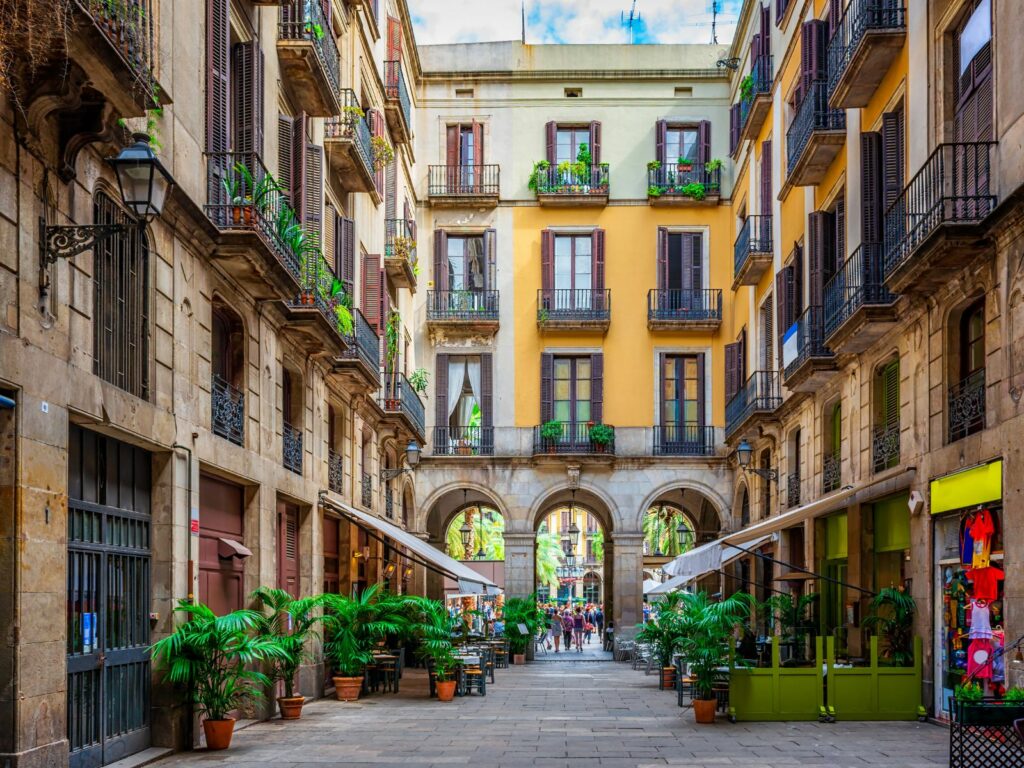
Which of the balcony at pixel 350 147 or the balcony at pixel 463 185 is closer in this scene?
the balcony at pixel 350 147

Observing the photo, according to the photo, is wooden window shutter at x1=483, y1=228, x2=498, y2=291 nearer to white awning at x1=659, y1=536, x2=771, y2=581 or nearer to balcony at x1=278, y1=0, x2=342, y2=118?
white awning at x1=659, y1=536, x2=771, y2=581

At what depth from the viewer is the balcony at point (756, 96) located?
94.0 feet

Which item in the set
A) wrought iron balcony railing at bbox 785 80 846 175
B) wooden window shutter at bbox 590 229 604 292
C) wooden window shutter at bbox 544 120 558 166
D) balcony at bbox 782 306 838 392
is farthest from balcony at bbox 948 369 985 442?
wooden window shutter at bbox 544 120 558 166

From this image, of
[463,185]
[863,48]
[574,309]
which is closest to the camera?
[863,48]

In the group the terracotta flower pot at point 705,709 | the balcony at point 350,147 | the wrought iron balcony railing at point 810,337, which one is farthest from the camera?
the balcony at point 350,147

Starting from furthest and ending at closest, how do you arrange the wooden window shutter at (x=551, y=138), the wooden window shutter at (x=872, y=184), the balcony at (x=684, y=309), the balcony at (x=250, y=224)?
the wooden window shutter at (x=551, y=138) → the balcony at (x=684, y=309) → the wooden window shutter at (x=872, y=184) → the balcony at (x=250, y=224)

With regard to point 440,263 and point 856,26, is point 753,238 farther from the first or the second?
point 856,26

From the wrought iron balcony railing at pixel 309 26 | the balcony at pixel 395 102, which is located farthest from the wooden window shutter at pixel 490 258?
the wrought iron balcony railing at pixel 309 26

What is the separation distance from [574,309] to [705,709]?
18.8m

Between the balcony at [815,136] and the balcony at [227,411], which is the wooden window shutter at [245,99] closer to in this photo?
the balcony at [227,411]

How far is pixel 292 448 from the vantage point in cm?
2031

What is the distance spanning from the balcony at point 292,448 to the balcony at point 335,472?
262 cm

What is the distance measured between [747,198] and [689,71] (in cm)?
565

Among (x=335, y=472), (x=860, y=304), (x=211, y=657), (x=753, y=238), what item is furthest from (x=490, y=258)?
(x=211, y=657)
